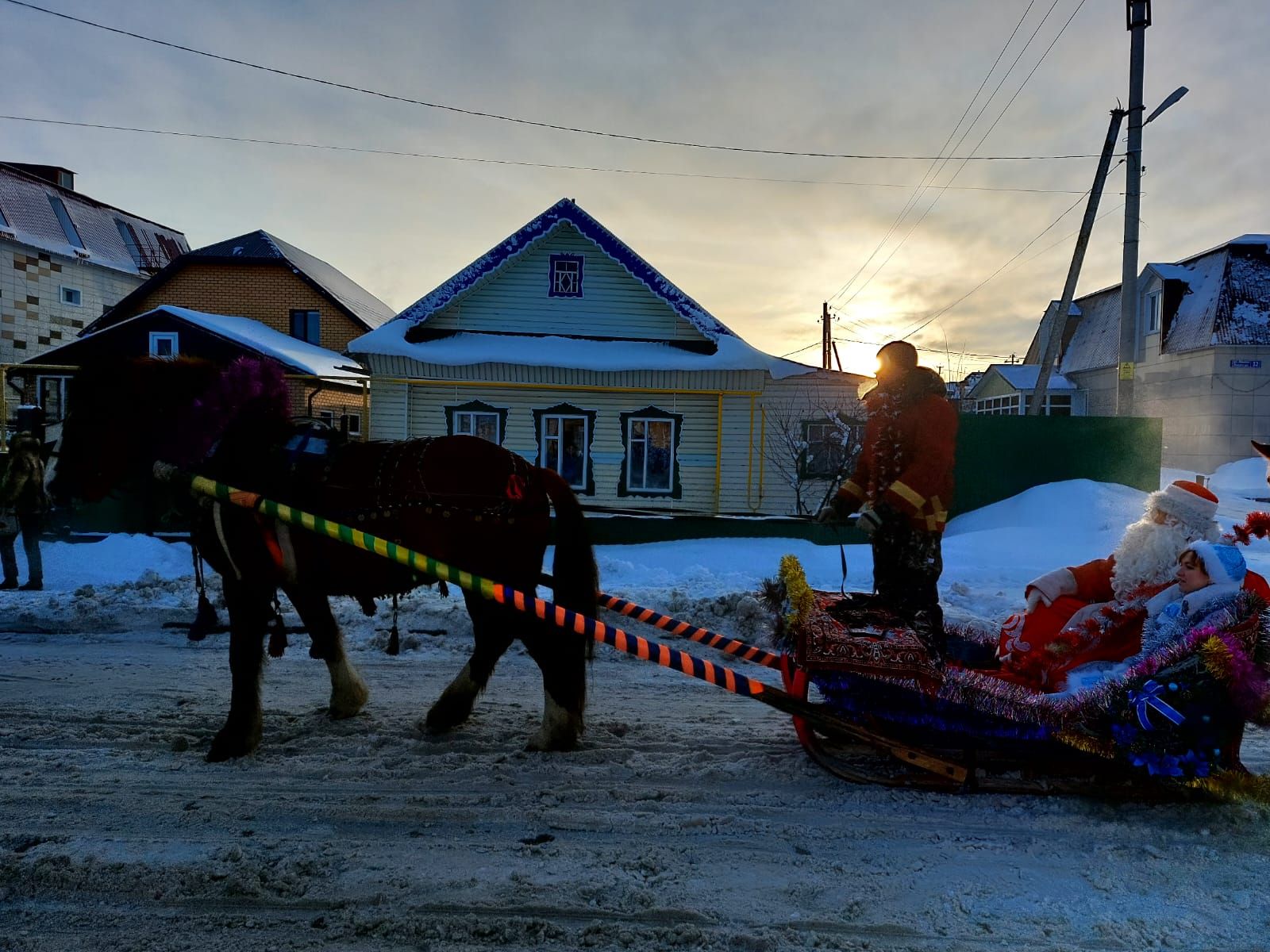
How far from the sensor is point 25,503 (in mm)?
6809

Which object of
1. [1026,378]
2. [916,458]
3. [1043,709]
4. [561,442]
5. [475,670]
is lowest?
[475,670]

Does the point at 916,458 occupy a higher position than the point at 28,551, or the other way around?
the point at 916,458

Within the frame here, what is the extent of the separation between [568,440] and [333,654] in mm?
9920

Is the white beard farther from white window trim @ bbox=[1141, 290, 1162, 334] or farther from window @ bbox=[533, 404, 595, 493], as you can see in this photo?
white window trim @ bbox=[1141, 290, 1162, 334]

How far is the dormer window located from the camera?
26.1 metres

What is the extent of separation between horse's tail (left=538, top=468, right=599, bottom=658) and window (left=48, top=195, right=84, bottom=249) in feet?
106

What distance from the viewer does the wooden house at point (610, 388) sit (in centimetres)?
1332

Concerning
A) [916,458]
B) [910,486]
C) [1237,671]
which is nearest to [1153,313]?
[916,458]

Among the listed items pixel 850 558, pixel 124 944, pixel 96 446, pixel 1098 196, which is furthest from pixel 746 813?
pixel 1098 196

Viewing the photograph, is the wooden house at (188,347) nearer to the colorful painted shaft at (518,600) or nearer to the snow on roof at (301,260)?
the snow on roof at (301,260)

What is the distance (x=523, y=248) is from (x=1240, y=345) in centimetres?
2253

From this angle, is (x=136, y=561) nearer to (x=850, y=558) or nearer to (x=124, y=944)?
(x=124, y=944)

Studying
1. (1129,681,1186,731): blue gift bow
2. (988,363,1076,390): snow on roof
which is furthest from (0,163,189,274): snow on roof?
(988,363,1076,390): snow on roof

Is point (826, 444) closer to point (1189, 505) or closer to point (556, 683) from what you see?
point (1189, 505)
